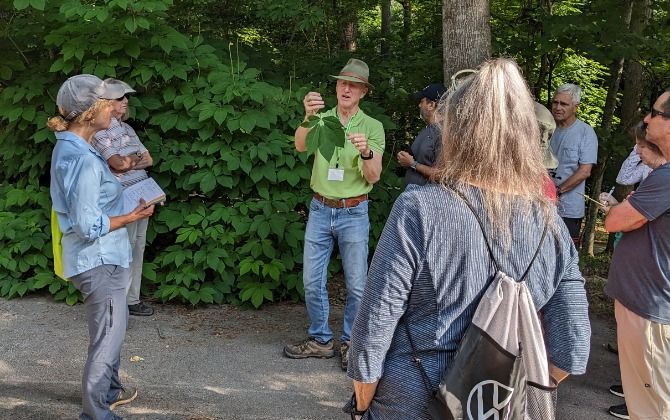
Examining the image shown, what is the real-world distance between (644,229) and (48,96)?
203 inches

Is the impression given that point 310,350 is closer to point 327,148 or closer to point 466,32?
point 327,148

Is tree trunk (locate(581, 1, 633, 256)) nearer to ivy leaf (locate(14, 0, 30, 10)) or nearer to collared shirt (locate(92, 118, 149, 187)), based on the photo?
collared shirt (locate(92, 118, 149, 187))

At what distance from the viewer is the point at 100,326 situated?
3.76 metres

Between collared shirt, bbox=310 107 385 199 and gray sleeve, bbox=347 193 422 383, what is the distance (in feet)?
8.74

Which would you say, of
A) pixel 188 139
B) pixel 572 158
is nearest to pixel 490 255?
pixel 572 158

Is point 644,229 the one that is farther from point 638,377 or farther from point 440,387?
point 440,387

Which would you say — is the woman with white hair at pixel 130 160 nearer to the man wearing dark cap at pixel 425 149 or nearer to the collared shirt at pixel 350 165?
the collared shirt at pixel 350 165

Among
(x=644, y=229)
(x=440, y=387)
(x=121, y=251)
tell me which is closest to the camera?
(x=440, y=387)

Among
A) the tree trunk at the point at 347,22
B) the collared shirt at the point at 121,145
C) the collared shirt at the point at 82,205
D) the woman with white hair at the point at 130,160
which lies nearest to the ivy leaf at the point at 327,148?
the collared shirt at the point at 82,205

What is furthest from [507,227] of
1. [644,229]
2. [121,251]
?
[121,251]

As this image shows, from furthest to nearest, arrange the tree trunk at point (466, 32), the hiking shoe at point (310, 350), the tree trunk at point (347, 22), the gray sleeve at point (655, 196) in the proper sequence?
the tree trunk at point (347, 22) → the tree trunk at point (466, 32) → the hiking shoe at point (310, 350) → the gray sleeve at point (655, 196)

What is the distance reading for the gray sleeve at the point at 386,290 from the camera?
2.04 meters

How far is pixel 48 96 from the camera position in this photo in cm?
627

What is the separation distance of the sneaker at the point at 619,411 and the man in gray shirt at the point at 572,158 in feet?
5.71
